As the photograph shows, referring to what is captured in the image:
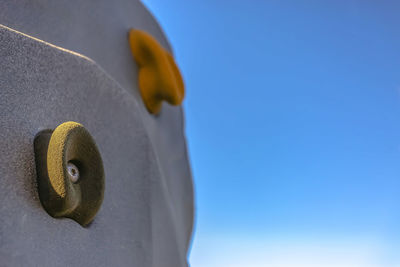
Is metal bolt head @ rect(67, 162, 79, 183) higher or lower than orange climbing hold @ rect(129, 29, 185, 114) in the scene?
lower

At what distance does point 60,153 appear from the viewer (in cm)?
216

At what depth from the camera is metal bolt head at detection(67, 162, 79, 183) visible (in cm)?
235

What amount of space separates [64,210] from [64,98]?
2.29ft

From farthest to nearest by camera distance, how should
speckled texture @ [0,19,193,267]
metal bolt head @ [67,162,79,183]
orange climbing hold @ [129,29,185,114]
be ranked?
orange climbing hold @ [129,29,185,114], metal bolt head @ [67,162,79,183], speckled texture @ [0,19,193,267]

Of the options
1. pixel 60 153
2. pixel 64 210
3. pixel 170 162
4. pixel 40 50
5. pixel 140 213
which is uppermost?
pixel 40 50

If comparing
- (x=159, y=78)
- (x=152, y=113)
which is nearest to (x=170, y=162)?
(x=152, y=113)

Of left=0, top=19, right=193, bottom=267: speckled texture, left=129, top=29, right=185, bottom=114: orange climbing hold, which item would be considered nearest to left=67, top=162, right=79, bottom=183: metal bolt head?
left=0, top=19, right=193, bottom=267: speckled texture

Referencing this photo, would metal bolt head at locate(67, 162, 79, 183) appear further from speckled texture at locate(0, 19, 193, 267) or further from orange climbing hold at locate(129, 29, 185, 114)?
orange climbing hold at locate(129, 29, 185, 114)

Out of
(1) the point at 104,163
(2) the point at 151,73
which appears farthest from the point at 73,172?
(2) the point at 151,73

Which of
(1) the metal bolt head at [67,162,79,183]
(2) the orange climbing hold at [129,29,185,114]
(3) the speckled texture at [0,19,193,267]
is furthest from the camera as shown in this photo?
(2) the orange climbing hold at [129,29,185,114]

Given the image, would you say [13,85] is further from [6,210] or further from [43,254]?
[43,254]

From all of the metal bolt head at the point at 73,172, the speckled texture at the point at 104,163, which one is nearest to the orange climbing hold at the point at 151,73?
the speckled texture at the point at 104,163

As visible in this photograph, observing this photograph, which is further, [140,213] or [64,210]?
[140,213]

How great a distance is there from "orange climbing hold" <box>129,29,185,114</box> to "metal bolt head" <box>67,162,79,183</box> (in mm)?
1634
